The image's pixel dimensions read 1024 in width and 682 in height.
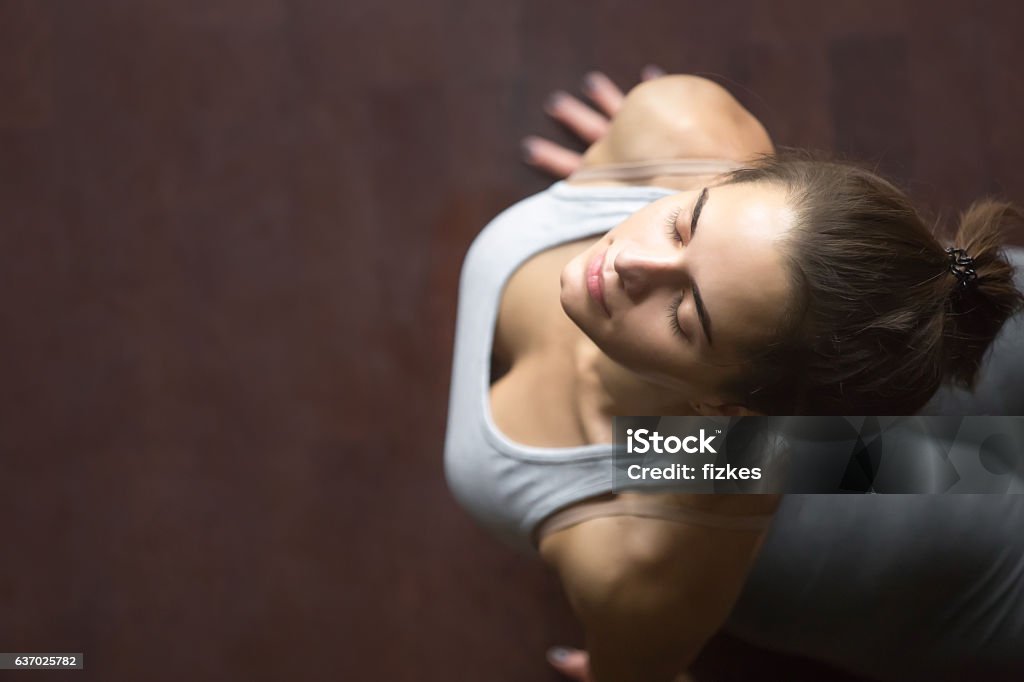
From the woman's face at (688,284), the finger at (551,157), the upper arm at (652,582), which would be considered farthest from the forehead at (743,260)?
the finger at (551,157)

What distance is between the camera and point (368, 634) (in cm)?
108

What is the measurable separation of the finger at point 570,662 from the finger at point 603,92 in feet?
2.32

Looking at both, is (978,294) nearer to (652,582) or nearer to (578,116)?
(652,582)

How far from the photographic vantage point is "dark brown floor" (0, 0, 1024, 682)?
110 centimetres

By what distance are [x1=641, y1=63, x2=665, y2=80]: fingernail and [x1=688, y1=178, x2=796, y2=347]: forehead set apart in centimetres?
62

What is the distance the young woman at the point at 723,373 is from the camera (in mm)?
593

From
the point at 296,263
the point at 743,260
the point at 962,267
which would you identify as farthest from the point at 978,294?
the point at 296,263

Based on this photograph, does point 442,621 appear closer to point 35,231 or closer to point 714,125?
point 714,125

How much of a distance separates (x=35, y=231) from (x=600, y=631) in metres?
0.98

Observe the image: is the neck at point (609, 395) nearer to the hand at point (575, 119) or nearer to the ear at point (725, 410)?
the ear at point (725, 410)

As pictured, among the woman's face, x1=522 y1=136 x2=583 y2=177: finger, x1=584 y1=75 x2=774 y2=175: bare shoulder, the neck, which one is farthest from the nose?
x1=522 y1=136 x2=583 y2=177: finger

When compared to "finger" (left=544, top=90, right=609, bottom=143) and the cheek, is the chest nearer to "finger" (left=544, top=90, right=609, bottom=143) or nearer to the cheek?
the cheek

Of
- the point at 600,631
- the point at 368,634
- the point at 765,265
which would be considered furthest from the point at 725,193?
the point at 368,634

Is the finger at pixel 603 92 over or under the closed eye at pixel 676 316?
over
